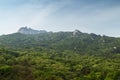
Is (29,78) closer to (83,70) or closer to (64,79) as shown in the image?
(64,79)

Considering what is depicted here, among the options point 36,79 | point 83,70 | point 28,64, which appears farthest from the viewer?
point 28,64

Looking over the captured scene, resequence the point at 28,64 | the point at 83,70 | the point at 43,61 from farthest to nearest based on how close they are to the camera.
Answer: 1. the point at 43,61
2. the point at 28,64
3. the point at 83,70

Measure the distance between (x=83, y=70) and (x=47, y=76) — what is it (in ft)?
102

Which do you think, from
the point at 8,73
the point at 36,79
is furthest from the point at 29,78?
the point at 8,73

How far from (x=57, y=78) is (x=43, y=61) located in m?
47.5

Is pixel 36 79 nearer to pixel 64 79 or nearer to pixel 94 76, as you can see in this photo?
pixel 64 79

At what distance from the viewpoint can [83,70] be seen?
149125 millimetres

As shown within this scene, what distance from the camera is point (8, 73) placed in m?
127

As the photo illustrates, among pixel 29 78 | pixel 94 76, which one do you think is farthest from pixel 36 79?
pixel 94 76

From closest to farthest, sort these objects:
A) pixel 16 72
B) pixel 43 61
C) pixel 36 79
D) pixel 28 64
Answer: pixel 36 79
pixel 16 72
pixel 28 64
pixel 43 61

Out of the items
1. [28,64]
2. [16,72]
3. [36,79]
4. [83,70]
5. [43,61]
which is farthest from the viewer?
Answer: [43,61]

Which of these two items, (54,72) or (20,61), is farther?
(20,61)

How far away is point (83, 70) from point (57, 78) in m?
29.3

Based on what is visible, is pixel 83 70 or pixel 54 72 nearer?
pixel 54 72
